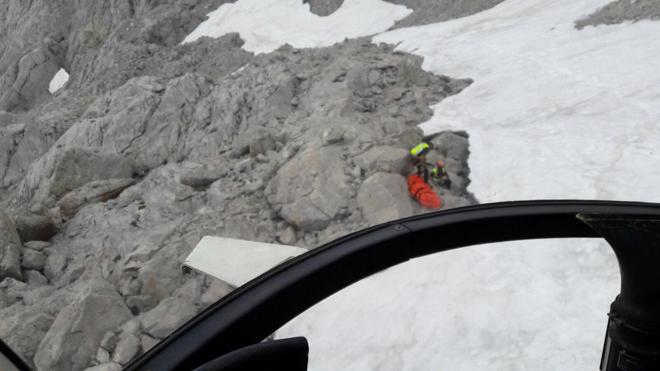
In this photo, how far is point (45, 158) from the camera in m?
12.6

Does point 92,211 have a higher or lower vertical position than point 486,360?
lower

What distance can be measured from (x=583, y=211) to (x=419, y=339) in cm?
275

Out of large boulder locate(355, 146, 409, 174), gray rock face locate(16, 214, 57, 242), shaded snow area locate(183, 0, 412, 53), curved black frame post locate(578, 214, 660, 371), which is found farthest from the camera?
shaded snow area locate(183, 0, 412, 53)

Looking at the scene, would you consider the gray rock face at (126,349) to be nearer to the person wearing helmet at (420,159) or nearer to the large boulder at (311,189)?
the large boulder at (311,189)

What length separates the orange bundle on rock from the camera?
6500 mm

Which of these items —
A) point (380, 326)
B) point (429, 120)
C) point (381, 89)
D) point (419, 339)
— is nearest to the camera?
point (419, 339)

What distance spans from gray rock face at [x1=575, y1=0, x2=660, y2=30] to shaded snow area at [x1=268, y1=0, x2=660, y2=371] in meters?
0.43

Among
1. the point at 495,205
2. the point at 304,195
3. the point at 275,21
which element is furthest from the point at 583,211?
the point at 275,21

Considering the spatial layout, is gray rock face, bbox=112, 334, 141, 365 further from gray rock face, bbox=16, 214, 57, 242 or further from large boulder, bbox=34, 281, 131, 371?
gray rock face, bbox=16, 214, 57, 242

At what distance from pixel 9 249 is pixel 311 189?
548 cm

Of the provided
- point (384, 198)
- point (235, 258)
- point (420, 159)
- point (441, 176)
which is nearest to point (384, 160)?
point (420, 159)

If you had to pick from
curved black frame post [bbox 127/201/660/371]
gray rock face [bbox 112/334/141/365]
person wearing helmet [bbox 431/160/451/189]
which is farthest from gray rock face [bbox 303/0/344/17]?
curved black frame post [bbox 127/201/660/371]

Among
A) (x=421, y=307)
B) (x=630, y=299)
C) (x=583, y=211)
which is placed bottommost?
(x=421, y=307)

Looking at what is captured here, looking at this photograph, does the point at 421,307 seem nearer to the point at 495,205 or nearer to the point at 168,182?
the point at 495,205
